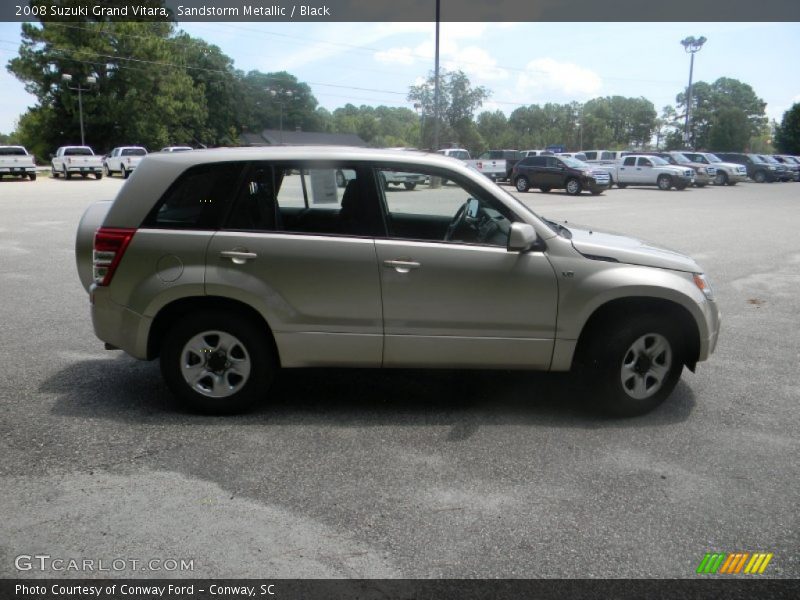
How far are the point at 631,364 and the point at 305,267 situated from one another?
2.30 m

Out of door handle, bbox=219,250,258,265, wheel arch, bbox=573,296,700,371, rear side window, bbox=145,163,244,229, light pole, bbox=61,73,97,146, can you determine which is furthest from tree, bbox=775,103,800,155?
door handle, bbox=219,250,258,265

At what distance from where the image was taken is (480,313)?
15.5 feet

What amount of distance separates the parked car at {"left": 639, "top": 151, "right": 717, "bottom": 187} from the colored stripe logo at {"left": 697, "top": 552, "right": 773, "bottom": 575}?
135 feet

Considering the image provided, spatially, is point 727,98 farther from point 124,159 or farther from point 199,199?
point 199,199

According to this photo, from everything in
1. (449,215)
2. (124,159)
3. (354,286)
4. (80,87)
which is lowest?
(354,286)

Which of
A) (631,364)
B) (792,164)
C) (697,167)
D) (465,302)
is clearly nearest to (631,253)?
(631,364)

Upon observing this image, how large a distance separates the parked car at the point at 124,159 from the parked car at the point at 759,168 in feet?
130

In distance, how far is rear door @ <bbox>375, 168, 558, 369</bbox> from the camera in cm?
469

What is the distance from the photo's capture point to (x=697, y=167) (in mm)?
41031

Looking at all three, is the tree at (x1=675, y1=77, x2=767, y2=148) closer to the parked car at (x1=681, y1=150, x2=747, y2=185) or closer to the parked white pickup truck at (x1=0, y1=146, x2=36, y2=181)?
the parked car at (x1=681, y1=150, x2=747, y2=185)

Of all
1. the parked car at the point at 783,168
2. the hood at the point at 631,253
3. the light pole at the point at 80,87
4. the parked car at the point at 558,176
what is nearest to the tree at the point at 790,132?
the parked car at the point at 783,168

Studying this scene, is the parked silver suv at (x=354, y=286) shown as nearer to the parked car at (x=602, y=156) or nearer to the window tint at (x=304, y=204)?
the window tint at (x=304, y=204)

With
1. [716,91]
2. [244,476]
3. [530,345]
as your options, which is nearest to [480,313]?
[530,345]

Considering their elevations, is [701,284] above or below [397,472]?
above
